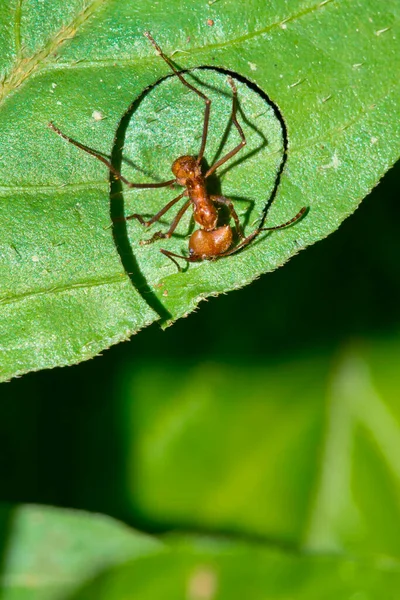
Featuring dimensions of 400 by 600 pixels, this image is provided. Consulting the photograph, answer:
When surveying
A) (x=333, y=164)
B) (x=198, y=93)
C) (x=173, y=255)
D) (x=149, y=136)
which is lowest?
(x=173, y=255)

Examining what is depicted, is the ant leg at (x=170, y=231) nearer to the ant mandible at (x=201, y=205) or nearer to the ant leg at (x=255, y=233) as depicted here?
the ant mandible at (x=201, y=205)

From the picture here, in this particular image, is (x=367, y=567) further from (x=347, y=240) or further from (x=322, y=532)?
(x=347, y=240)

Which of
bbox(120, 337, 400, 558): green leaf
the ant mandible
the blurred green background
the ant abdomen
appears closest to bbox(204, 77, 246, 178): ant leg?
the ant mandible

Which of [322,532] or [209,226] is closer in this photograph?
[209,226]

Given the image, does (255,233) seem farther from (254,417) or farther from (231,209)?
(254,417)

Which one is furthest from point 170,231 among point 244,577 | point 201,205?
point 244,577

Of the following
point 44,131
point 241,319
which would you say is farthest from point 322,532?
point 44,131
